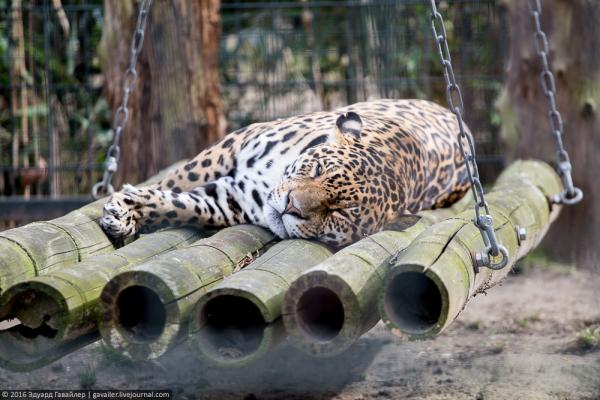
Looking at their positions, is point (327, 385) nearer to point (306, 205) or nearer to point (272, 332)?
point (306, 205)

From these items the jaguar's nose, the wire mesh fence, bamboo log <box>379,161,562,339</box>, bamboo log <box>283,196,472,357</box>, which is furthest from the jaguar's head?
the wire mesh fence

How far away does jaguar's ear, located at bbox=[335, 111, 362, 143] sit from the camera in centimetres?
445

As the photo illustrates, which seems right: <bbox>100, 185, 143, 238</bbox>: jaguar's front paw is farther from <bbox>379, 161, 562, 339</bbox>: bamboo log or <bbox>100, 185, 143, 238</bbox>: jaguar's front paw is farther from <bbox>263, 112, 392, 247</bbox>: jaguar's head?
Result: <bbox>379, 161, 562, 339</bbox>: bamboo log

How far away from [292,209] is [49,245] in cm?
105

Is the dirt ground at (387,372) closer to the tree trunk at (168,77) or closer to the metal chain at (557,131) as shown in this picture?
the metal chain at (557,131)

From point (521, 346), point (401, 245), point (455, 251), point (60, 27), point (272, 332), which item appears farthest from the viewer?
point (60, 27)

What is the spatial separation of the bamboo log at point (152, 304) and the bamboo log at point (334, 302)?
0.38 m

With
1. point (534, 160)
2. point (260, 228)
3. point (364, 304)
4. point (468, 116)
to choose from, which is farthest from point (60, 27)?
point (364, 304)

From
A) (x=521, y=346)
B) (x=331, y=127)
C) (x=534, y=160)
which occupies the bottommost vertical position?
(x=521, y=346)

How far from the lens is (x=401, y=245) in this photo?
3785 mm

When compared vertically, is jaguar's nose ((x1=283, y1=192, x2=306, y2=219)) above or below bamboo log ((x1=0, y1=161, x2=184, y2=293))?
above

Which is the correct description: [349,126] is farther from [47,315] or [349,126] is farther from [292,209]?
[47,315]

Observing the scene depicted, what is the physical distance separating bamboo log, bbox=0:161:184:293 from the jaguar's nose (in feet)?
2.90

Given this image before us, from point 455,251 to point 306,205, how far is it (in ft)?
2.70
